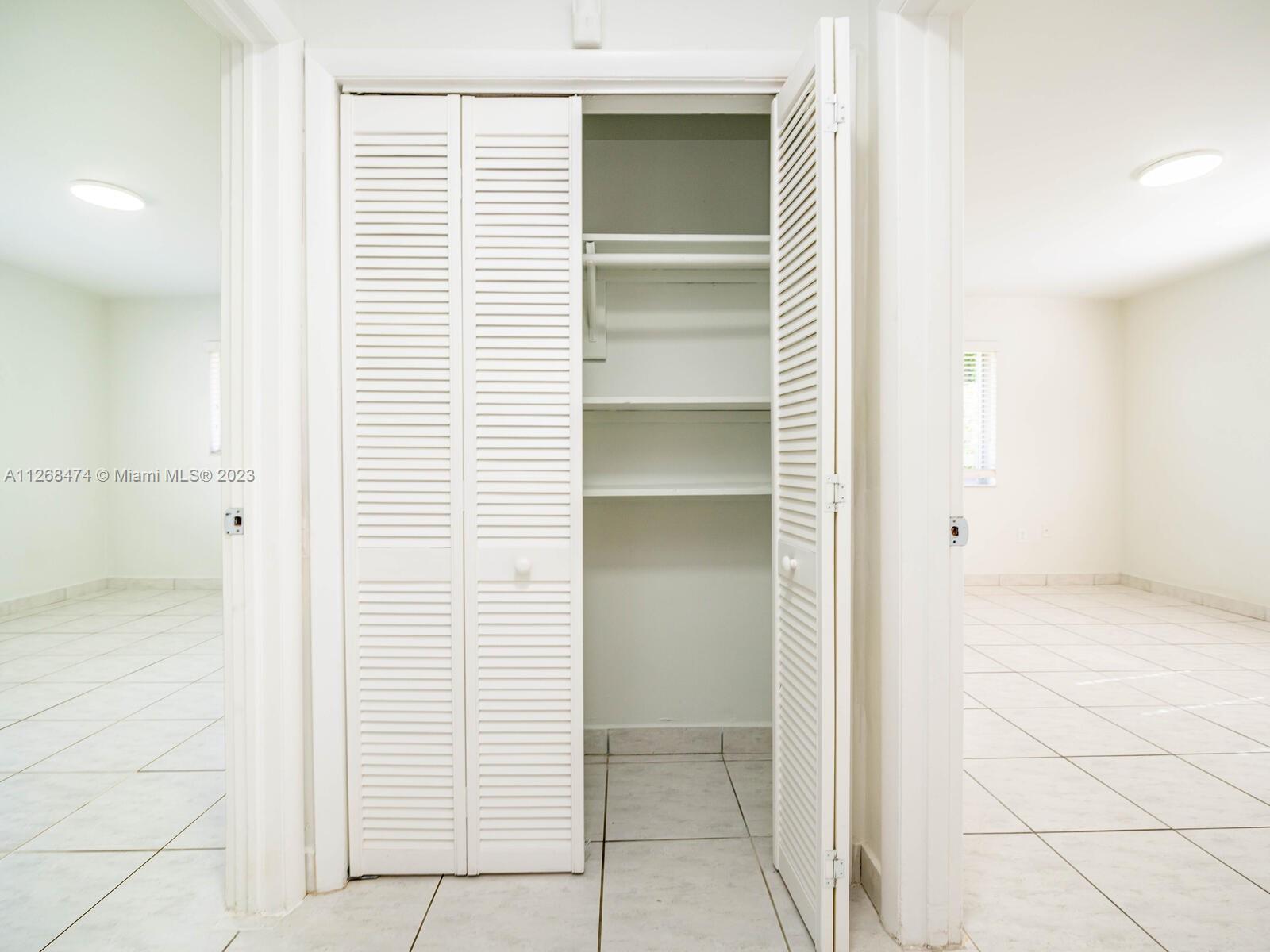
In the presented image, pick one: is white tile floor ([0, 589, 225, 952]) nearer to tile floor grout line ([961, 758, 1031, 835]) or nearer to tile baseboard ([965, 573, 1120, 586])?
tile floor grout line ([961, 758, 1031, 835])

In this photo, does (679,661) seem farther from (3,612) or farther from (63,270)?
(63,270)

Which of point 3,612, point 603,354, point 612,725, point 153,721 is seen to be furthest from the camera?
point 3,612

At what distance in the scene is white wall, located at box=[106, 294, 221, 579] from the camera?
5.81 m

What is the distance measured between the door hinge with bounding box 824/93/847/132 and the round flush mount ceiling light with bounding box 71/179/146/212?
380cm

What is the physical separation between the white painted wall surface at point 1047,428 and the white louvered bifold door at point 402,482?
17.9 feet

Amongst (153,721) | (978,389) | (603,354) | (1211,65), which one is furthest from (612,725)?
(978,389)

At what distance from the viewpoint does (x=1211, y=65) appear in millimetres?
2496

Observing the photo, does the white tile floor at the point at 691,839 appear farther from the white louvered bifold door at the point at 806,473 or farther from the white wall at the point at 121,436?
the white wall at the point at 121,436

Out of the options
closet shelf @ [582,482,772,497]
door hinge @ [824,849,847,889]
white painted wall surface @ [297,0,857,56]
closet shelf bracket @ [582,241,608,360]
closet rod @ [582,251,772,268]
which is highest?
white painted wall surface @ [297,0,857,56]

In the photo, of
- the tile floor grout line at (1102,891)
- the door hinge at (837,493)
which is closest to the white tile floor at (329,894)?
the tile floor grout line at (1102,891)

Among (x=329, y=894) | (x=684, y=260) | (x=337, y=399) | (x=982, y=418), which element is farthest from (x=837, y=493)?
(x=982, y=418)

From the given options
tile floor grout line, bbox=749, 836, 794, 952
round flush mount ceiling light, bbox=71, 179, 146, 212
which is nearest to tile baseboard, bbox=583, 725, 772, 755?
tile floor grout line, bbox=749, 836, 794, 952

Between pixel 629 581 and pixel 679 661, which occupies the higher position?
pixel 629 581

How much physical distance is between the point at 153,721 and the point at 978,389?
251 inches
